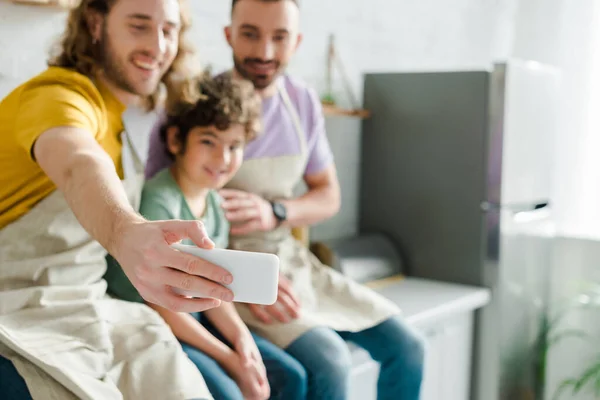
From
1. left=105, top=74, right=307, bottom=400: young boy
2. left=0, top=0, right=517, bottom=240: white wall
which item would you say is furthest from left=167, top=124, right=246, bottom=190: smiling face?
left=0, top=0, right=517, bottom=240: white wall

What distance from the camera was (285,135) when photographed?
1991 millimetres

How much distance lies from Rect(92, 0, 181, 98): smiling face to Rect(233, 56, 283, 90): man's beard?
35 centimetres

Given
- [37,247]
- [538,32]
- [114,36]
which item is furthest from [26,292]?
A: [538,32]

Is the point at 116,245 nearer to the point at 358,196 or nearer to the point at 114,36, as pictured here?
the point at 114,36

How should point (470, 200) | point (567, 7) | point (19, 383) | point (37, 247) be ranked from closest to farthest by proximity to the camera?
1. point (19, 383)
2. point (37, 247)
3. point (470, 200)
4. point (567, 7)

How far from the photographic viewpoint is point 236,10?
190 centimetres

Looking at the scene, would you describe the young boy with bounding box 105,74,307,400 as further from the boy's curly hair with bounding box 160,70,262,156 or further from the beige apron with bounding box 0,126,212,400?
the beige apron with bounding box 0,126,212,400

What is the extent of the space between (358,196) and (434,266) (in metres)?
0.41

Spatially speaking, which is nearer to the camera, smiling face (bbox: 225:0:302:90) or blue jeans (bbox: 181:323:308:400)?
blue jeans (bbox: 181:323:308:400)

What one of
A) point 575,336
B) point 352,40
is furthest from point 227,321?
point 575,336

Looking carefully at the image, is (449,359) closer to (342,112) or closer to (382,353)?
(382,353)

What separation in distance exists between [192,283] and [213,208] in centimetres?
80

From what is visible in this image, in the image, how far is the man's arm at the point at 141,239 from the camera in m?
0.95

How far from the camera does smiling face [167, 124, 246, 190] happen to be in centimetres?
166
